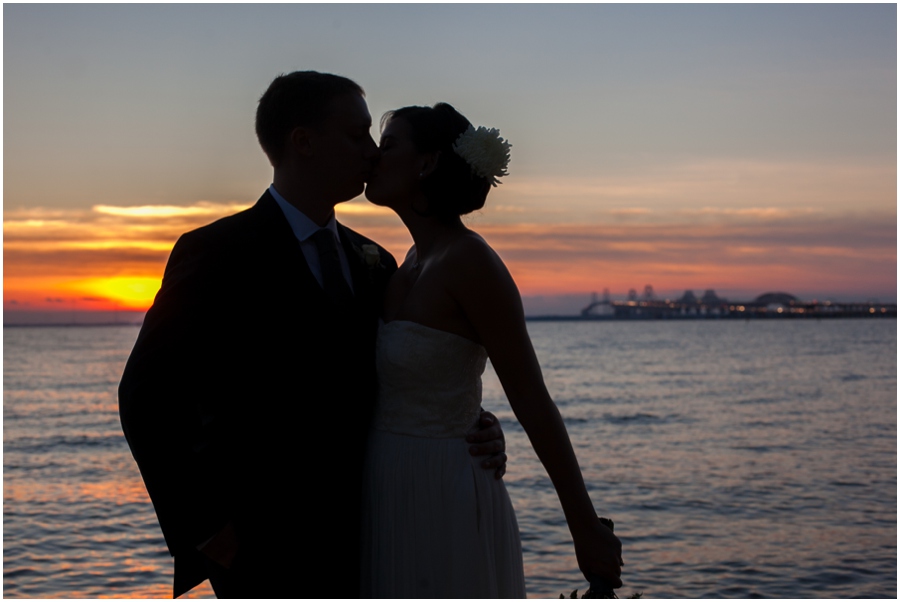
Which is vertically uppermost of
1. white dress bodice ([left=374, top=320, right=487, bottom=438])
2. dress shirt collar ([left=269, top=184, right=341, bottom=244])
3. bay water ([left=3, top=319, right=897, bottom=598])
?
Answer: dress shirt collar ([left=269, top=184, right=341, bottom=244])

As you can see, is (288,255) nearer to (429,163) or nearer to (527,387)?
(429,163)

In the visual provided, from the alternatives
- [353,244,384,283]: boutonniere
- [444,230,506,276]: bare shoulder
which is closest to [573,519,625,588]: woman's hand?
[444,230,506,276]: bare shoulder

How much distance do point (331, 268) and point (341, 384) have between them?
1.39 feet

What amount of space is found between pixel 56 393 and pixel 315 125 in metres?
36.0

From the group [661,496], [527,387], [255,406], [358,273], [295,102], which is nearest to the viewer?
[255,406]

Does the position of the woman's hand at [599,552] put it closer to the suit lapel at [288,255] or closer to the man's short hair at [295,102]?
the suit lapel at [288,255]

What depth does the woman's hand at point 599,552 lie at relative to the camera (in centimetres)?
293

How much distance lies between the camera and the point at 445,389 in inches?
128

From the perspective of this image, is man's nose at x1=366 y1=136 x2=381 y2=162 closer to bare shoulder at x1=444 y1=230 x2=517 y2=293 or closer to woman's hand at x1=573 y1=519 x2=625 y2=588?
bare shoulder at x1=444 y1=230 x2=517 y2=293

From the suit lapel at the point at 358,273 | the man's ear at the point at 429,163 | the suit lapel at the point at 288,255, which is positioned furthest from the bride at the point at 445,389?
the suit lapel at the point at 288,255

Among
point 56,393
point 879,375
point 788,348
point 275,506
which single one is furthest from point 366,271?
point 788,348

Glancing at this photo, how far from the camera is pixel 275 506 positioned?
291 cm

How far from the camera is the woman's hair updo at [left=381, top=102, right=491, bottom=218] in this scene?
326cm

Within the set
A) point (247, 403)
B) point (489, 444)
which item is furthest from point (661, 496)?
point (247, 403)
